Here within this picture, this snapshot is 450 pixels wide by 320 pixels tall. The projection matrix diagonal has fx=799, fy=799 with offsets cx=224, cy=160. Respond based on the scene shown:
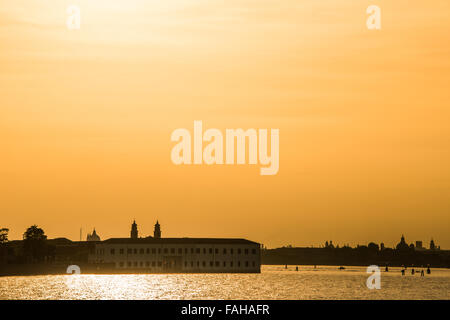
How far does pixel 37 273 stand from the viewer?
612 feet
